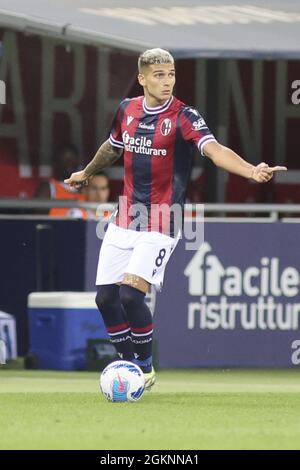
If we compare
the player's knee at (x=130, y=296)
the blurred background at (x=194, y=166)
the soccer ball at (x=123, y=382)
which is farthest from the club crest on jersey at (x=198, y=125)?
the blurred background at (x=194, y=166)

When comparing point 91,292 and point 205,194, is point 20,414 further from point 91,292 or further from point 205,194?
point 205,194

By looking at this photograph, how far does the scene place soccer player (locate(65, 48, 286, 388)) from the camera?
12.0 m

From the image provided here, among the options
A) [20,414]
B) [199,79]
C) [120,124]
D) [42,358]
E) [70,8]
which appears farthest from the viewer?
[199,79]

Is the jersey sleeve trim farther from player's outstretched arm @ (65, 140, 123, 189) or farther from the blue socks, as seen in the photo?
the blue socks

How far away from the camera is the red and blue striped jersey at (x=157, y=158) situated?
12.1m

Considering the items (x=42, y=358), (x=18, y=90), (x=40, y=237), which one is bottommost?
(x=42, y=358)

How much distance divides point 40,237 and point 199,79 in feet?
15.1

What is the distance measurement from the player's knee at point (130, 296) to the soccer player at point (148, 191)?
0.10 ft

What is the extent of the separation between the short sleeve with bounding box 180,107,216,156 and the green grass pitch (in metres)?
1.76

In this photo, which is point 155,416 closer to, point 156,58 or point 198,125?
point 198,125

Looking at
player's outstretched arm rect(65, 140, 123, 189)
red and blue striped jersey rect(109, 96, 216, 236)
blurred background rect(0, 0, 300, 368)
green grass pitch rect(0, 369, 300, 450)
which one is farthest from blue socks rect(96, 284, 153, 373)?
blurred background rect(0, 0, 300, 368)

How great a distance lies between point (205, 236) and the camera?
16.0 metres

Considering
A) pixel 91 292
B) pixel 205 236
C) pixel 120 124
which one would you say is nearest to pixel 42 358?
pixel 91 292

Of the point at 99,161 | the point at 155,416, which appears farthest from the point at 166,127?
the point at 155,416
